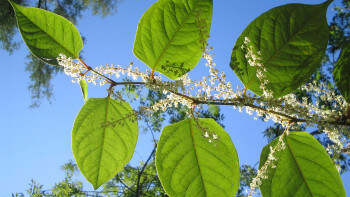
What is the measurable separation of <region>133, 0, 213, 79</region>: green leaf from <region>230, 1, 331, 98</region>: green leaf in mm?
145

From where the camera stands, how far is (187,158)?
40.2 inches

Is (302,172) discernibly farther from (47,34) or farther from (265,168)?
(47,34)

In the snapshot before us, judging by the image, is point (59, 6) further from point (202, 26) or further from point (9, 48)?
point (202, 26)

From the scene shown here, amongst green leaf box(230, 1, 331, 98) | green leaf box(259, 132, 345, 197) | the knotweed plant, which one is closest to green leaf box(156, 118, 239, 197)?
the knotweed plant

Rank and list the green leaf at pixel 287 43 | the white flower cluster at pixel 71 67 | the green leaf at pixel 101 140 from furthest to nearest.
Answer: the green leaf at pixel 101 140
the white flower cluster at pixel 71 67
the green leaf at pixel 287 43

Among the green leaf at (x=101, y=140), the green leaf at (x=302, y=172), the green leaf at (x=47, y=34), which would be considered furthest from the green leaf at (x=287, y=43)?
the green leaf at (x=47, y=34)

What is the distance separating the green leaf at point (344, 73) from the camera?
34.5 inches

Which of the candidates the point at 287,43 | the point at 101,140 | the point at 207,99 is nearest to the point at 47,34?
the point at 101,140

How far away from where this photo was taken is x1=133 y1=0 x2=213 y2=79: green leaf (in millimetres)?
877

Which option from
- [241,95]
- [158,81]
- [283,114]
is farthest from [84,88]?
[283,114]

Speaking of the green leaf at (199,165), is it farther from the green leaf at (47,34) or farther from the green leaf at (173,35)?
the green leaf at (47,34)

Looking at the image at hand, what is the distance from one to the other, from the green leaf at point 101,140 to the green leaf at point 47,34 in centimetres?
22

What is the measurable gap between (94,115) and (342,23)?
7755 millimetres

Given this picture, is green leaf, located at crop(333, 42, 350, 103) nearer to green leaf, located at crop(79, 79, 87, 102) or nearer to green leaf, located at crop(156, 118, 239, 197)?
green leaf, located at crop(156, 118, 239, 197)
